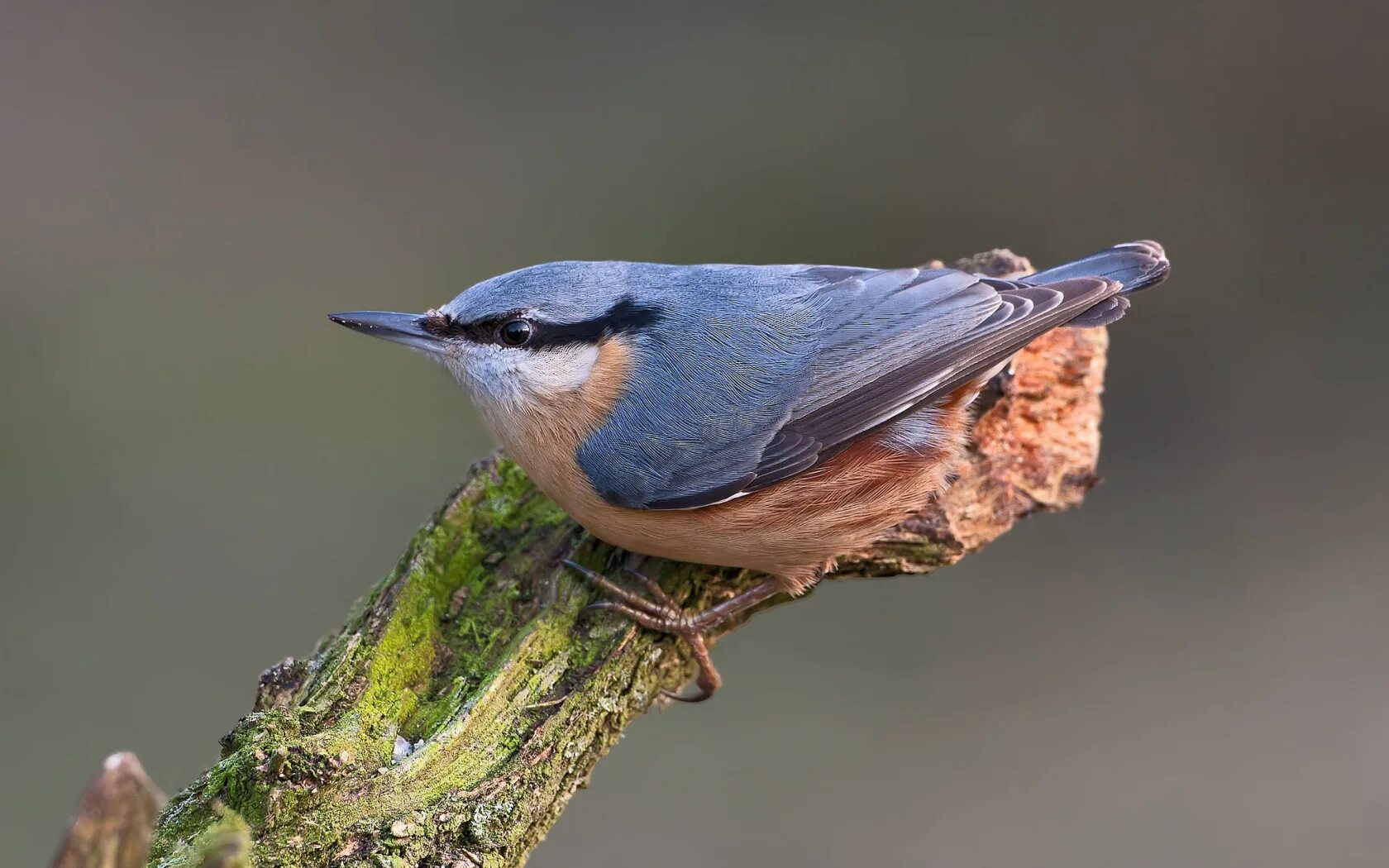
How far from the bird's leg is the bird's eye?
0.61m

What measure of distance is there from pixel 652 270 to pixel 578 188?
3217mm

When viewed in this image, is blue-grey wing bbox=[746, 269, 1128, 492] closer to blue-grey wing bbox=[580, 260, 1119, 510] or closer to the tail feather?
blue-grey wing bbox=[580, 260, 1119, 510]

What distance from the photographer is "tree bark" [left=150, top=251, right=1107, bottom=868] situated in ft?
7.93

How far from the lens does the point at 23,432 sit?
5777 millimetres

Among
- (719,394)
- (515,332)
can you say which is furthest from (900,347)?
(515,332)

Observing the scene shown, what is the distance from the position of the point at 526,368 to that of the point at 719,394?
53 cm

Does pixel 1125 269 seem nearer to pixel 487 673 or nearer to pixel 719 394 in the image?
pixel 719 394

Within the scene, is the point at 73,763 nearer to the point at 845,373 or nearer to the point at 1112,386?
the point at 845,373

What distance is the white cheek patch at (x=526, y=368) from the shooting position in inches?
130

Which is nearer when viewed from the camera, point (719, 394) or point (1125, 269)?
point (719, 394)

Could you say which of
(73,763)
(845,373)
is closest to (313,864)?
(845,373)

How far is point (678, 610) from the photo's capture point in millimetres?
3279

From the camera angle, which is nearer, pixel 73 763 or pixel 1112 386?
pixel 73 763

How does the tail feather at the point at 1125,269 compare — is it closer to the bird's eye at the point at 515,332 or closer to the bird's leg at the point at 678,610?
the bird's leg at the point at 678,610
